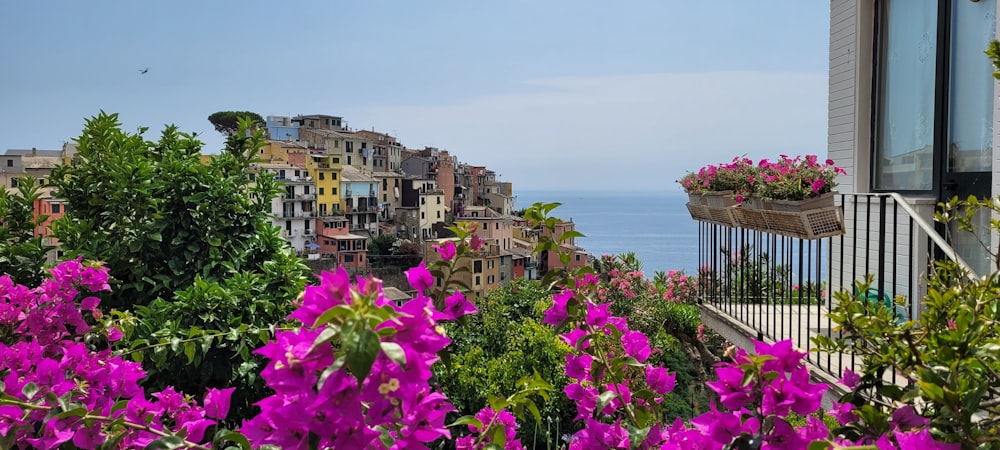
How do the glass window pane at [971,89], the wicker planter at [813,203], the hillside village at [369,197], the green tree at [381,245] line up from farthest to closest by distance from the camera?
the green tree at [381,245] < the hillside village at [369,197] < the wicker planter at [813,203] < the glass window pane at [971,89]

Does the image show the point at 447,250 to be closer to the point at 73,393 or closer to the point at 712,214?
the point at 73,393

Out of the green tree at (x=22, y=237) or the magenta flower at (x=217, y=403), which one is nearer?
the magenta flower at (x=217, y=403)

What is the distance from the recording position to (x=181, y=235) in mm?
3006

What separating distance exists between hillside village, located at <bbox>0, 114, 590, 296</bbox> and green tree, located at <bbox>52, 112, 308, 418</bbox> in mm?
35372

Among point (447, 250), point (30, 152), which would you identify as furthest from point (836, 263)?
point (30, 152)

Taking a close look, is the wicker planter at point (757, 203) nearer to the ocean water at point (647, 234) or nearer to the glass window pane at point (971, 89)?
the glass window pane at point (971, 89)

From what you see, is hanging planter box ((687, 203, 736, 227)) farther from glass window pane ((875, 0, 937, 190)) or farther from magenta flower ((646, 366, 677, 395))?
magenta flower ((646, 366, 677, 395))

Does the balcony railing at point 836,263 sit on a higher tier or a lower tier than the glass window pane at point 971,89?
lower

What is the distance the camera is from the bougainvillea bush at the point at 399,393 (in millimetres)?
720

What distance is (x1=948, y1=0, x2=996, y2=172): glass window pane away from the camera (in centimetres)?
313

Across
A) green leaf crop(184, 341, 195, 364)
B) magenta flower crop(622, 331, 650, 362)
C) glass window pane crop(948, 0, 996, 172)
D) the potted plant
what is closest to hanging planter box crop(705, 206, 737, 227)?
the potted plant

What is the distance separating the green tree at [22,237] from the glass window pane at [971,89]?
3.98 m

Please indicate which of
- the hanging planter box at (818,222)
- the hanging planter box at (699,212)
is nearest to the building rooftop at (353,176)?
the hanging planter box at (699,212)

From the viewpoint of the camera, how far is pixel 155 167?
123 inches
